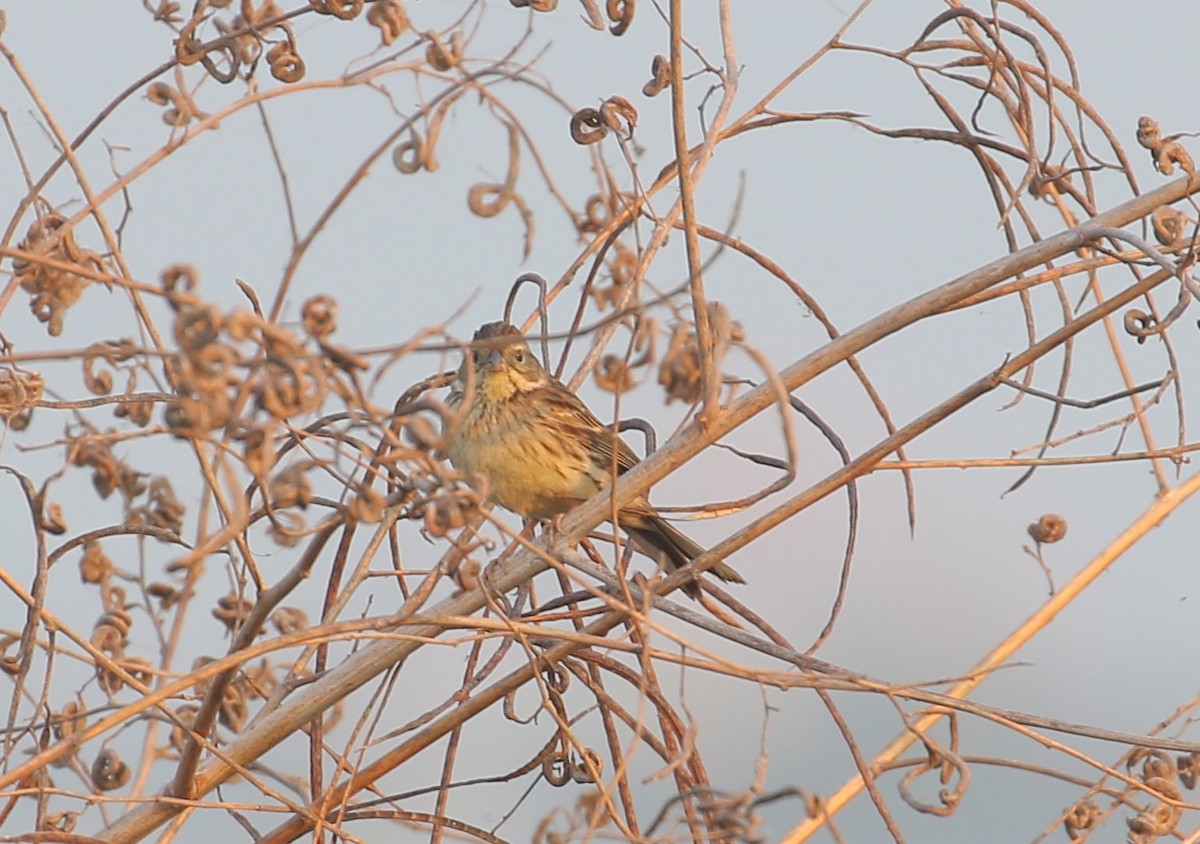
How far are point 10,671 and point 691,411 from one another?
1.29 m

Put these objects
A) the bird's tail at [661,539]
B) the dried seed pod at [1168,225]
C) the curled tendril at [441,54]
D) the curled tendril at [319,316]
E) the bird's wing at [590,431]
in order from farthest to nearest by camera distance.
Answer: the bird's wing at [590,431] → the bird's tail at [661,539] → the dried seed pod at [1168,225] → the curled tendril at [441,54] → the curled tendril at [319,316]

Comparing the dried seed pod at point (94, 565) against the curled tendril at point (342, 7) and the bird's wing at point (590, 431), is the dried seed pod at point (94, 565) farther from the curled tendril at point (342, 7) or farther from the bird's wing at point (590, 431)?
the bird's wing at point (590, 431)

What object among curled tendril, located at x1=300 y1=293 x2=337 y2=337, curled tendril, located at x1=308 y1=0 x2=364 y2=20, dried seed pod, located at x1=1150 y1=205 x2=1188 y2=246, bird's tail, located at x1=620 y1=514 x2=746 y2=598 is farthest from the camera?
bird's tail, located at x1=620 y1=514 x2=746 y2=598

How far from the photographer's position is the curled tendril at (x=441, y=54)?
2.34 metres

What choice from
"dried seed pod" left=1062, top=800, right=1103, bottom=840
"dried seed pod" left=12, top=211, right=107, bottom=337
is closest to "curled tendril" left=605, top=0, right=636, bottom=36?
"dried seed pod" left=12, top=211, right=107, bottom=337

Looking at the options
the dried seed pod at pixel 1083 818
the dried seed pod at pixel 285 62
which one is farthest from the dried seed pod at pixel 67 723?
the dried seed pod at pixel 1083 818

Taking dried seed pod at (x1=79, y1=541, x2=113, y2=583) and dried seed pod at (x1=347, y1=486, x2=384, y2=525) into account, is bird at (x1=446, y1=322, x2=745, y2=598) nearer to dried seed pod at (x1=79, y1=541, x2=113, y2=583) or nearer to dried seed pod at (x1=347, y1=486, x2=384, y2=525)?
dried seed pod at (x1=79, y1=541, x2=113, y2=583)

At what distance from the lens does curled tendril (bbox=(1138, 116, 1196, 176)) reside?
9.71 ft

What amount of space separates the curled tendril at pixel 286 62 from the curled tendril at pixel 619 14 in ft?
1.69

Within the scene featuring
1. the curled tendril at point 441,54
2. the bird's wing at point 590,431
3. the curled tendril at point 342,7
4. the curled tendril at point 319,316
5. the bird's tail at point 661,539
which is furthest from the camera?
the bird's wing at point 590,431

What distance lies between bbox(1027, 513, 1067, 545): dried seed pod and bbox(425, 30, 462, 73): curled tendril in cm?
159

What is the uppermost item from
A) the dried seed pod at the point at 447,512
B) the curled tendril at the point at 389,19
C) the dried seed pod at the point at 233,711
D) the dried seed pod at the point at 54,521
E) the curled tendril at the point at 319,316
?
the curled tendril at the point at 389,19

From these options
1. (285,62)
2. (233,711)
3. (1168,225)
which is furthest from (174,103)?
(1168,225)

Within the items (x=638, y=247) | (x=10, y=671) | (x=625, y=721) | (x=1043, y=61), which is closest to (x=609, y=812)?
(x=625, y=721)
